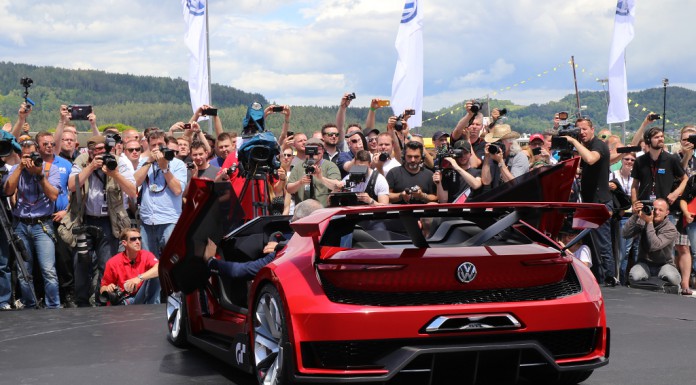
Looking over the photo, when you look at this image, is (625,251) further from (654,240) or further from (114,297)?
(114,297)

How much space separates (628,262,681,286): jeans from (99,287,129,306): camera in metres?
6.86

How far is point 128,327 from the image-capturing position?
8.96 meters

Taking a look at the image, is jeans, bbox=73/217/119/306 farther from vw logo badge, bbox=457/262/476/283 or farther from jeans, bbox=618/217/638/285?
vw logo badge, bbox=457/262/476/283

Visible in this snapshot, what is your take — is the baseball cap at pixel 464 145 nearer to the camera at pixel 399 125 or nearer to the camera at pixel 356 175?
the camera at pixel 399 125

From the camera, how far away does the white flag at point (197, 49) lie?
19.0 metres

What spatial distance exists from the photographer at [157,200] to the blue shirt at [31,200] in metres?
1.13

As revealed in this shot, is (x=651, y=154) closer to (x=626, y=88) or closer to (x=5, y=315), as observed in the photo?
(x=626, y=88)

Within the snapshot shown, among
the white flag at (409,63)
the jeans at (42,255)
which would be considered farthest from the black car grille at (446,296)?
the white flag at (409,63)

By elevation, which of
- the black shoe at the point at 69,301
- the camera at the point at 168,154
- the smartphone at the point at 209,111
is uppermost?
the smartphone at the point at 209,111

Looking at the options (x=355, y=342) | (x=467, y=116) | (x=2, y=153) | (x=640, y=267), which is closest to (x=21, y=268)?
(x=2, y=153)

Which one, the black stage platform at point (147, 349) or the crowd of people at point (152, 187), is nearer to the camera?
the black stage platform at point (147, 349)

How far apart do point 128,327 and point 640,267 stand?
7.32m

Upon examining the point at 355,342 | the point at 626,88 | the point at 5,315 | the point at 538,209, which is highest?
the point at 626,88

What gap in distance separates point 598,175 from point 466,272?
284 inches
